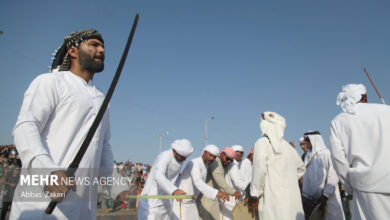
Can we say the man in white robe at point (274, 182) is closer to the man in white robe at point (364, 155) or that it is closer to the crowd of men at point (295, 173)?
the crowd of men at point (295, 173)

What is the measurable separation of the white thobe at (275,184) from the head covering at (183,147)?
142 cm

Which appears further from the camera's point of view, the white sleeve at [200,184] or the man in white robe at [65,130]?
the white sleeve at [200,184]

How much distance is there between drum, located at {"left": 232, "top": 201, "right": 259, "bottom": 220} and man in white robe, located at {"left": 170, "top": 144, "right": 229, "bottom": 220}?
1.12 metres

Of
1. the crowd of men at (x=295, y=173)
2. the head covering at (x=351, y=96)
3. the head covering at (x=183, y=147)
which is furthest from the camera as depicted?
the head covering at (x=183, y=147)

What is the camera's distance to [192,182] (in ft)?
19.7

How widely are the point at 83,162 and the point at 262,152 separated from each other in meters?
2.99

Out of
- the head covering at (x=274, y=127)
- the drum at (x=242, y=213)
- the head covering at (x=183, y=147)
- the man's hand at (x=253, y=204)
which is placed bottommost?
the drum at (x=242, y=213)

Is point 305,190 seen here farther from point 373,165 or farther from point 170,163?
point 373,165

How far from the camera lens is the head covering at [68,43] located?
2234 millimetres

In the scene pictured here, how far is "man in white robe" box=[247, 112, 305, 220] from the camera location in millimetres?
4062

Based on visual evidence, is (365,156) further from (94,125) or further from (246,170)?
(246,170)

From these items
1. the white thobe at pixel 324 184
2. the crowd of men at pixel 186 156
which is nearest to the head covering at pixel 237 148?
the crowd of men at pixel 186 156

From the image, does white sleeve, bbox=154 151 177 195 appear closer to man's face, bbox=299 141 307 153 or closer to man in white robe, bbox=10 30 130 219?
man in white robe, bbox=10 30 130 219

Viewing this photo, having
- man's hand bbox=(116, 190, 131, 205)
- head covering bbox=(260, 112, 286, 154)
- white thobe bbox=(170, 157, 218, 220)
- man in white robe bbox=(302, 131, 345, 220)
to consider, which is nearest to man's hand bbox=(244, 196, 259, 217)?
head covering bbox=(260, 112, 286, 154)
